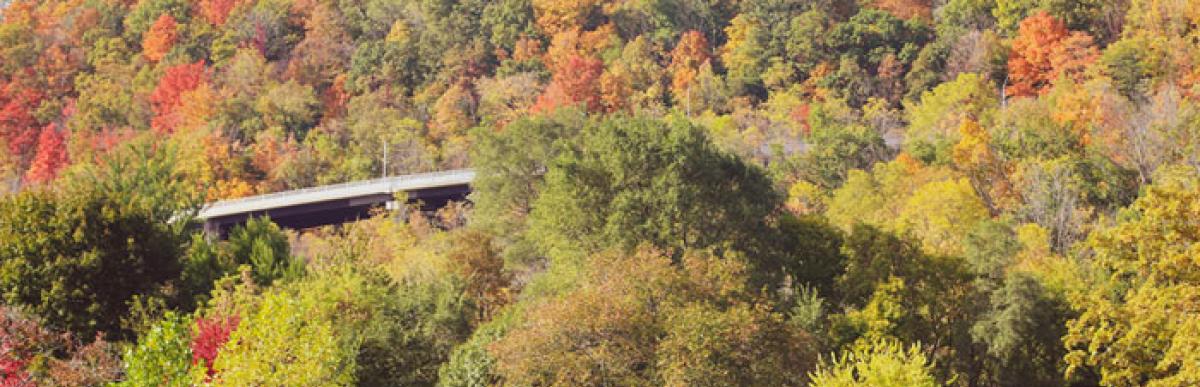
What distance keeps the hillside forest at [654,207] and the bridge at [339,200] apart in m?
2.76

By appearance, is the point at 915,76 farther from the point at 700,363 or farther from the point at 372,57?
the point at 700,363

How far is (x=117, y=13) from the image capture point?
425ft

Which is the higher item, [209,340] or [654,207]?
[209,340]

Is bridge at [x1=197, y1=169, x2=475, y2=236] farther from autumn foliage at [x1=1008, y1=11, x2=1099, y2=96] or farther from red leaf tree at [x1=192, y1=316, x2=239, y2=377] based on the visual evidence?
red leaf tree at [x1=192, y1=316, x2=239, y2=377]

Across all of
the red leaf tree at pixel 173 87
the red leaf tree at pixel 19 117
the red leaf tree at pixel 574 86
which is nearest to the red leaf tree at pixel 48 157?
the red leaf tree at pixel 19 117

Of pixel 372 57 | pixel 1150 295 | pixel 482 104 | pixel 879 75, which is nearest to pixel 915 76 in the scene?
pixel 879 75

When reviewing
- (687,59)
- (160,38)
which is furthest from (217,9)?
(687,59)

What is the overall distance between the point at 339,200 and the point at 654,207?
142ft

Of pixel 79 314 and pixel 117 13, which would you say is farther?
pixel 117 13

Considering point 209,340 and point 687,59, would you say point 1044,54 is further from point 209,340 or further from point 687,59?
point 209,340

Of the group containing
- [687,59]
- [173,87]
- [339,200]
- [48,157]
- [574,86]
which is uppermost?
[687,59]

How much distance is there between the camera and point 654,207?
39.8m

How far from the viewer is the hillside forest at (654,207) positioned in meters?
31.4

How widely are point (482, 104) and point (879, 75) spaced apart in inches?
1084
